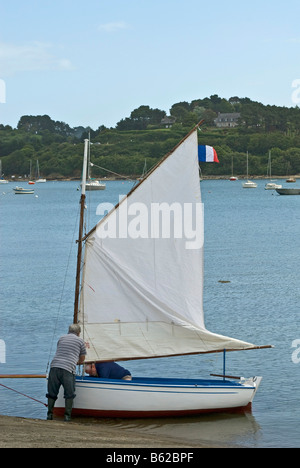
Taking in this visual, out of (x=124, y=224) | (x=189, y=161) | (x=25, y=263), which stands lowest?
(x=25, y=263)

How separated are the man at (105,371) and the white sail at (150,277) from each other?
0.60 ft

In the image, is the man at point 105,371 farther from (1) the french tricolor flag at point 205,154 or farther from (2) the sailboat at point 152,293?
(1) the french tricolor flag at point 205,154

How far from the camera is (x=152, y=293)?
66.4 ft

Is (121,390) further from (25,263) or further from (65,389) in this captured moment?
(25,263)

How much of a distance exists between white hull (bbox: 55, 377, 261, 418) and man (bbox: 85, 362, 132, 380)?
48 cm

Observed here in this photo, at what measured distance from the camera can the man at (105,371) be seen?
19828 mm

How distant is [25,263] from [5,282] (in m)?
10.2

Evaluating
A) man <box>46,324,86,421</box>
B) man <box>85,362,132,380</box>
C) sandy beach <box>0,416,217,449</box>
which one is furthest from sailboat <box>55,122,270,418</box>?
sandy beach <box>0,416,217,449</box>

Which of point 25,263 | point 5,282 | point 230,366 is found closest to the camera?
point 230,366

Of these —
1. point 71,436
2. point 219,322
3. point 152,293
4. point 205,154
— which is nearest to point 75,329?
point 152,293

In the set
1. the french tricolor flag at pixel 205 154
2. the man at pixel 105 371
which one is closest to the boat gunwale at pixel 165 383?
the man at pixel 105 371

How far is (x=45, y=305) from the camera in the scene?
3819cm

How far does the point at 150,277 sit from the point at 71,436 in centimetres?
542
